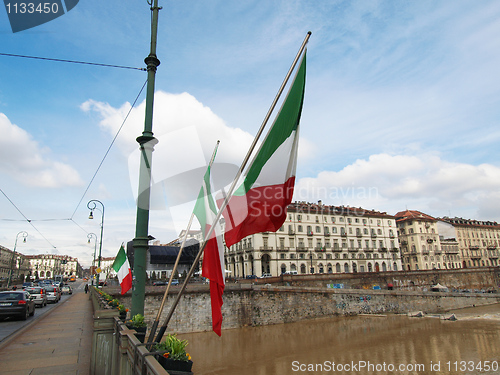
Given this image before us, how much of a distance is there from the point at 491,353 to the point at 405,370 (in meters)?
9.55

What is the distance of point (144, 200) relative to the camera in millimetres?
6000

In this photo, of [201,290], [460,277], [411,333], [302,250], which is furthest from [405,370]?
[460,277]

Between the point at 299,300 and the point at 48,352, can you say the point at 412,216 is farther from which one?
the point at 48,352

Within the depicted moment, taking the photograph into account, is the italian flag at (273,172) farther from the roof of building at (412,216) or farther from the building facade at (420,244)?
the roof of building at (412,216)

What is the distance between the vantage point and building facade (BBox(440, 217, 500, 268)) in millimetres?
94562

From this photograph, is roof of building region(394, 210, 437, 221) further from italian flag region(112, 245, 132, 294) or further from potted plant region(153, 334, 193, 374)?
potted plant region(153, 334, 193, 374)

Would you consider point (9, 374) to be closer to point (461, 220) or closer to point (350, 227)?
point (350, 227)

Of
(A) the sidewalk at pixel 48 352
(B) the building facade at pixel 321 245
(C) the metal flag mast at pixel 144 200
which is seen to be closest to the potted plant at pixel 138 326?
(C) the metal flag mast at pixel 144 200

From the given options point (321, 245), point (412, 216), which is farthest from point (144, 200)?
point (412, 216)

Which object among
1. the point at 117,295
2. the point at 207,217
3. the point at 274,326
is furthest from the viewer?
the point at 274,326

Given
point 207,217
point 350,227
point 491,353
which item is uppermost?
point 350,227

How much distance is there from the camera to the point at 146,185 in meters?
6.07

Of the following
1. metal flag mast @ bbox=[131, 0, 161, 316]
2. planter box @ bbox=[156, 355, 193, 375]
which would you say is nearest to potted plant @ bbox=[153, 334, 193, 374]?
planter box @ bbox=[156, 355, 193, 375]

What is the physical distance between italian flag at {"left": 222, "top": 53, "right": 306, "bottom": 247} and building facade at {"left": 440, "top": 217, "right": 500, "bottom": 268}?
349 ft
